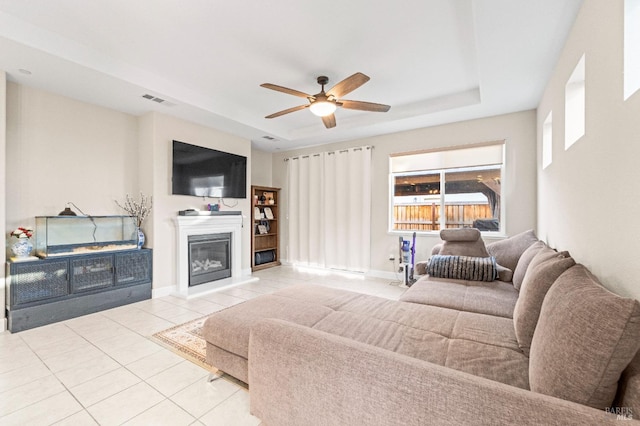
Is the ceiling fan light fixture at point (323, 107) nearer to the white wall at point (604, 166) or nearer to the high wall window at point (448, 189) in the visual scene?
the white wall at point (604, 166)

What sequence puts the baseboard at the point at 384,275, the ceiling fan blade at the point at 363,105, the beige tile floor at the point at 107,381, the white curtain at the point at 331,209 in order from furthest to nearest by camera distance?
the white curtain at the point at 331,209
the baseboard at the point at 384,275
the ceiling fan blade at the point at 363,105
the beige tile floor at the point at 107,381

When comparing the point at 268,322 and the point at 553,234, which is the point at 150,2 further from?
the point at 553,234

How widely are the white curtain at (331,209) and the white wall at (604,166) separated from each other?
3133 mm

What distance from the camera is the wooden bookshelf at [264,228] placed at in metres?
5.50

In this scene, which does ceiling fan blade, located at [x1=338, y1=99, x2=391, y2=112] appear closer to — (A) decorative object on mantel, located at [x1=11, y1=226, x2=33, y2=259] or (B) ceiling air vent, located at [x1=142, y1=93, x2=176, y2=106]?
(B) ceiling air vent, located at [x1=142, y1=93, x2=176, y2=106]

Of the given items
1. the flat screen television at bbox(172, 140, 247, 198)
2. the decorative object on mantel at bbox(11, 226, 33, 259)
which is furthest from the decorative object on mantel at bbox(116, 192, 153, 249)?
the decorative object on mantel at bbox(11, 226, 33, 259)

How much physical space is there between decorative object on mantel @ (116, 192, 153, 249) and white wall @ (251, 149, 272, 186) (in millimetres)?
2296

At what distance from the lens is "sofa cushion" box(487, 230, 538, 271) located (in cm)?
288

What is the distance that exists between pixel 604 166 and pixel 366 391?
5.15 feet

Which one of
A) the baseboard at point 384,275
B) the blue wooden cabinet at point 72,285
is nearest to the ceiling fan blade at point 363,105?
the baseboard at point 384,275

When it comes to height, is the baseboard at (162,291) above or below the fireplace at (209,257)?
below

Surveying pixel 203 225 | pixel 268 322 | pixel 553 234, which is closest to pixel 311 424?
pixel 268 322

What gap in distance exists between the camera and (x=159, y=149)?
12.3 feet

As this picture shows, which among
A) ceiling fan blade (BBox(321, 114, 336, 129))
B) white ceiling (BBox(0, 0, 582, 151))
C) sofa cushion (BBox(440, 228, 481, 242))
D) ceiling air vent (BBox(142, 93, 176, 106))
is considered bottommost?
sofa cushion (BBox(440, 228, 481, 242))
